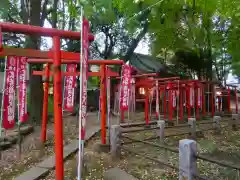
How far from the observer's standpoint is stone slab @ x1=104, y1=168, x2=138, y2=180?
15.9 feet

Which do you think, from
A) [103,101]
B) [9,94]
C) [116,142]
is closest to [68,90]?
[103,101]

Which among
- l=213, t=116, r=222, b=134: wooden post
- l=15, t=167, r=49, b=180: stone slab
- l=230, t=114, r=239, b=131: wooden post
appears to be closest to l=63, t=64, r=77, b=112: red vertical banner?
l=15, t=167, r=49, b=180: stone slab

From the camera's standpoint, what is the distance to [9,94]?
20.1 ft

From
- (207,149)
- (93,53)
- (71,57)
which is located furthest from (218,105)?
(71,57)

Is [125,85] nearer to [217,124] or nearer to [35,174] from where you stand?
[217,124]

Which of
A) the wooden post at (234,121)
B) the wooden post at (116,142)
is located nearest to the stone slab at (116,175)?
the wooden post at (116,142)

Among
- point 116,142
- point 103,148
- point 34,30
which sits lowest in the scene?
point 103,148

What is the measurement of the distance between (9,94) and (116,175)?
3348mm

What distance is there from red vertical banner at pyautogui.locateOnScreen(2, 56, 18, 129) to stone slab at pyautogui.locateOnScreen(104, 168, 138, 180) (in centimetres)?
275

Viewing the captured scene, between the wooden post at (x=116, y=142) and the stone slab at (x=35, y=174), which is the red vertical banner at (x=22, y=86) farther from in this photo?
the wooden post at (x=116, y=142)

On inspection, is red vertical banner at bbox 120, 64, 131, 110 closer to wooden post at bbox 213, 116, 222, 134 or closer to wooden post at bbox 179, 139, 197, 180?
wooden post at bbox 213, 116, 222, 134

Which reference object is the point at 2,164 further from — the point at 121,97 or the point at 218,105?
the point at 218,105

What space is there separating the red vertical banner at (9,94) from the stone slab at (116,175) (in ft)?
9.02

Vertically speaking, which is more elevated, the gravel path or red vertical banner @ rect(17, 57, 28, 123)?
red vertical banner @ rect(17, 57, 28, 123)
